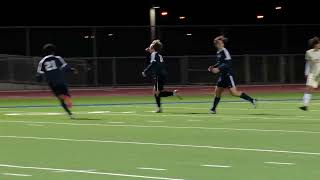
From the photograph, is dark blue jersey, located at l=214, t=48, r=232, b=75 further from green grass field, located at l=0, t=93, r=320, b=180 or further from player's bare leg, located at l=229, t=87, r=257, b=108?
green grass field, located at l=0, t=93, r=320, b=180

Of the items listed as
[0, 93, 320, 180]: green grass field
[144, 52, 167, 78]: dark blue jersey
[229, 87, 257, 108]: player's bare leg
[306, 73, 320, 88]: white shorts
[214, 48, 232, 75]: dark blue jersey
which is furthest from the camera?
[144, 52, 167, 78]: dark blue jersey

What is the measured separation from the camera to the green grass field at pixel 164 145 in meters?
9.77

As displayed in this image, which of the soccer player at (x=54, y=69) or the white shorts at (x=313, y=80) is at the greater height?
the soccer player at (x=54, y=69)

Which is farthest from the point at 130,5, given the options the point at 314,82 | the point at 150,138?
the point at 150,138

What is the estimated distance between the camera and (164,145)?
12695 millimetres

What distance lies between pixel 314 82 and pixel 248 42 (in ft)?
66.7

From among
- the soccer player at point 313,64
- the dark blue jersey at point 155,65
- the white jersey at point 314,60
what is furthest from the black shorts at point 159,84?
the white jersey at point 314,60

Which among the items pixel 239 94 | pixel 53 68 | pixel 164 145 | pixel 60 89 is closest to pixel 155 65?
pixel 239 94

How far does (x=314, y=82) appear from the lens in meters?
20.0

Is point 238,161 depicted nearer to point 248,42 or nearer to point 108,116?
point 108,116

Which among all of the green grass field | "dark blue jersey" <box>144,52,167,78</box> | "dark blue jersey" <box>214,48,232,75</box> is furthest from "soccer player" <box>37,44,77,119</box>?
"dark blue jersey" <box>214,48,232,75</box>

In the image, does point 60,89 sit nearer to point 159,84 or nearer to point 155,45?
point 155,45

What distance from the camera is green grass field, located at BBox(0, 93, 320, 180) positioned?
9773 millimetres

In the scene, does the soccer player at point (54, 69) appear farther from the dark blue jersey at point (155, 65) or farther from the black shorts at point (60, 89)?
the dark blue jersey at point (155, 65)
